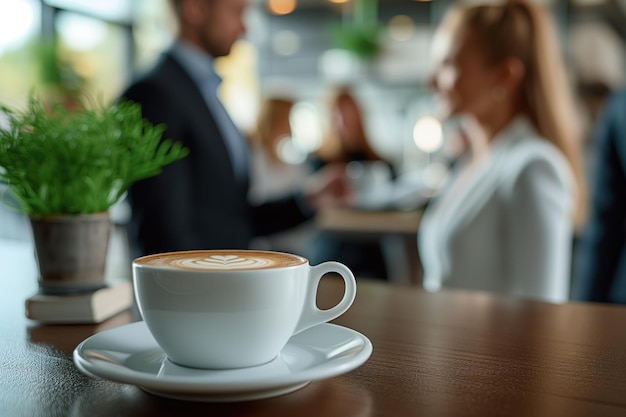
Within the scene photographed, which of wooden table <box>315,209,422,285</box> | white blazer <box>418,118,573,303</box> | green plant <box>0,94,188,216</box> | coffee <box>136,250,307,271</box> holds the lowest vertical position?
wooden table <box>315,209,422,285</box>

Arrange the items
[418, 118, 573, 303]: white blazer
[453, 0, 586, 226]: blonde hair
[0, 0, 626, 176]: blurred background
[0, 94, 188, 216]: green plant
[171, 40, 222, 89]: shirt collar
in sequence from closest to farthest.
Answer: [0, 94, 188, 216]: green plant
[418, 118, 573, 303]: white blazer
[453, 0, 586, 226]: blonde hair
[171, 40, 222, 89]: shirt collar
[0, 0, 626, 176]: blurred background

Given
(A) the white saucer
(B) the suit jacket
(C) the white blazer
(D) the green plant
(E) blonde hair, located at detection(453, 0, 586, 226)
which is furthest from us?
(B) the suit jacket

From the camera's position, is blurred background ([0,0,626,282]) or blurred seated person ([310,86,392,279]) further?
blurred background ([0,0,626,282])

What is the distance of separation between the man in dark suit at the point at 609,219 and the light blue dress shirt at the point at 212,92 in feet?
3.36

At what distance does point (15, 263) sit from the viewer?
1.21 m

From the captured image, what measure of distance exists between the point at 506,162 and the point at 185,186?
2.78 ft

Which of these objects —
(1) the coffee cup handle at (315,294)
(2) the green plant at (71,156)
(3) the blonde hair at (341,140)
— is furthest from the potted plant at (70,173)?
(3) the blonde hair at (341,140)

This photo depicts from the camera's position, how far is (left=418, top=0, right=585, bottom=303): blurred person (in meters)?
1.49

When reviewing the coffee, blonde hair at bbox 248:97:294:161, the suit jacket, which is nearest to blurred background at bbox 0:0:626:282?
blonde hair at bbox 248:97:294:161

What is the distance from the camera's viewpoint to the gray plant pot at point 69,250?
75 cm

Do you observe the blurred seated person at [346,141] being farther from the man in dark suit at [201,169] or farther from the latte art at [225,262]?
the latte art at [225,262]

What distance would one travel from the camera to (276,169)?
3.74 meters

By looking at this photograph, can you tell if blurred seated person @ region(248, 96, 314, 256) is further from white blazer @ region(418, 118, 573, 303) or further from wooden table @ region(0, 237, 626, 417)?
wooden table @ region(0, 237, 626, 417)

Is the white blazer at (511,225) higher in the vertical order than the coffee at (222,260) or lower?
lower
